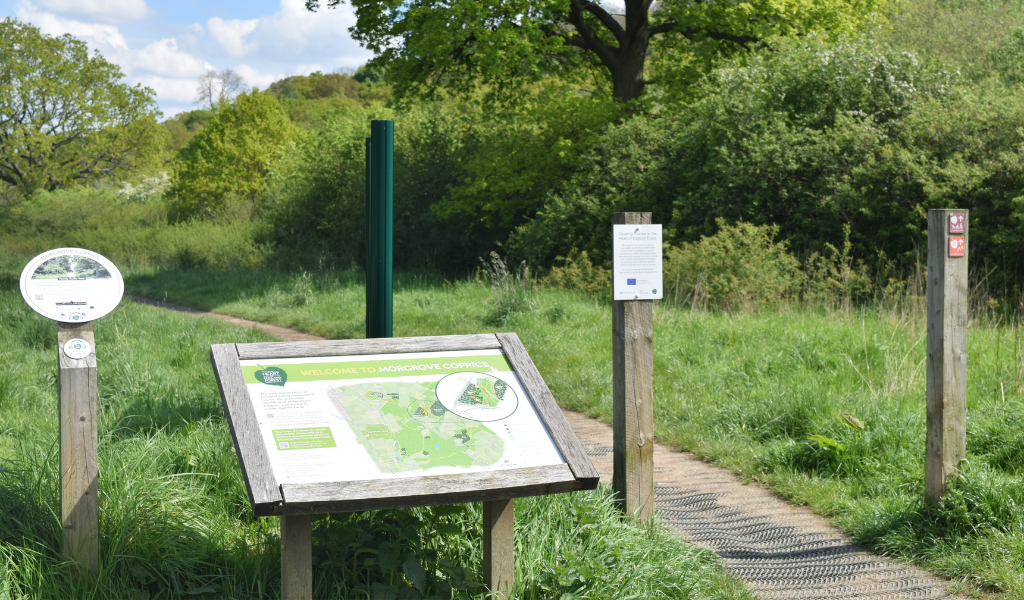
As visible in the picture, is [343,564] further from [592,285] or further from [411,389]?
[592,285]

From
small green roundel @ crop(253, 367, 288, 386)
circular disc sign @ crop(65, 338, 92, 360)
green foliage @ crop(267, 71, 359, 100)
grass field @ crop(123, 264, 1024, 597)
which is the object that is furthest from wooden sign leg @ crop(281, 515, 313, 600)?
green foliage @ crop(267, 71, 359, 100)

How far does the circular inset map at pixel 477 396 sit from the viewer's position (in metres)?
3.42

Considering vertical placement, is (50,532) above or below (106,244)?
below

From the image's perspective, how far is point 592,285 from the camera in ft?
46.6

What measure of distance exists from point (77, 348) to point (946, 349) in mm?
4270

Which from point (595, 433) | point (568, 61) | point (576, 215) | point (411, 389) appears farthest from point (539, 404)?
point (568, 61)

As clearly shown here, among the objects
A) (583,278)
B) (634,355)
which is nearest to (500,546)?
(634,355)

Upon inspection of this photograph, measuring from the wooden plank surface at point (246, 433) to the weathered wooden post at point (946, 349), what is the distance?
3516mm

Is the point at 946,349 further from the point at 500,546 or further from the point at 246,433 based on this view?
the point at 246,433

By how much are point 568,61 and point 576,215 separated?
218 inches

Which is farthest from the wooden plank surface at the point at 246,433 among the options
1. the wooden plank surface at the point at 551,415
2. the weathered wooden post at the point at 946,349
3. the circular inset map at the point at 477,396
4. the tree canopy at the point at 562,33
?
the tree canopy at the point at 562,33

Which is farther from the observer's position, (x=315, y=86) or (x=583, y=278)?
(x=315, y=86)

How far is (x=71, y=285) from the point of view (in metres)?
3.39

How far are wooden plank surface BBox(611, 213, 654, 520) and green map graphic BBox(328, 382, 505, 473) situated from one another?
1119mm
